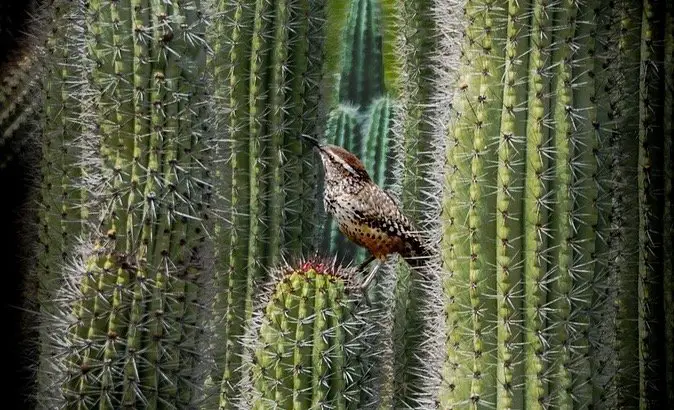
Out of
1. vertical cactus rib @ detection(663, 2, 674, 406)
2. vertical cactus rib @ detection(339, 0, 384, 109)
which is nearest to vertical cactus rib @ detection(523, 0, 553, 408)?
vertical cactus rib @ detection(663, 2, 674, 406)

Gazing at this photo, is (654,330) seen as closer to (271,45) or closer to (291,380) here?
(291,380)

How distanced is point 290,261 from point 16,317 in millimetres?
898

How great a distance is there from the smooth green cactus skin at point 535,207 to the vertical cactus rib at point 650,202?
221mm

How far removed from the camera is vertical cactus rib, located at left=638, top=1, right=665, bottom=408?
319 cm

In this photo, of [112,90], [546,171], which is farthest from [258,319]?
[546,171]

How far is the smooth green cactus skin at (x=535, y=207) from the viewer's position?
2818 mm

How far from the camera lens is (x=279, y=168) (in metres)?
3.90

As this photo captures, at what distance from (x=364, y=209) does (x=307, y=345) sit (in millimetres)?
896

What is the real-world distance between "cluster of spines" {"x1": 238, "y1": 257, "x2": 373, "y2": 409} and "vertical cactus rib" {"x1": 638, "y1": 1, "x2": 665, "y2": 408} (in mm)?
767

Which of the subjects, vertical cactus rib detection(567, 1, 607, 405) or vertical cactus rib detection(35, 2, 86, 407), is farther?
vertical cactus rib detection(35, 2, 86, 407)

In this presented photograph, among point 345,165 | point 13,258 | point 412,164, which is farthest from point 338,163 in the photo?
point 13,258

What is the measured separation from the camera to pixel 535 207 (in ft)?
9.19

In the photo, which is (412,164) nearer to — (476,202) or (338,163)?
(338,163)

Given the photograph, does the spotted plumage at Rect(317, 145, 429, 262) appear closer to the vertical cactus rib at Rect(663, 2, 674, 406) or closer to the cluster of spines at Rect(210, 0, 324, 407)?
the cluster of spines at Rect(210, 0, 324, 407)
